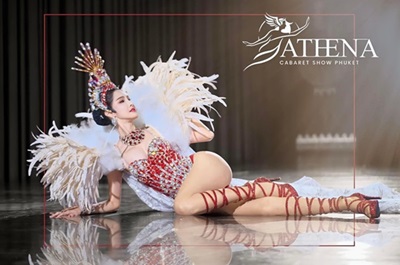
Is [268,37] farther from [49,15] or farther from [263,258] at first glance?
[263,258]

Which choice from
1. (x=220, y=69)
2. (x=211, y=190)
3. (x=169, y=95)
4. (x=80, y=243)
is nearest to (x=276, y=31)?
(x=220, y=69)

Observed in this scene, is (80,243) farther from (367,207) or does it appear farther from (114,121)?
(367,207)

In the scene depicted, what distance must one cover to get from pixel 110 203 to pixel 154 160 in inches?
13.8

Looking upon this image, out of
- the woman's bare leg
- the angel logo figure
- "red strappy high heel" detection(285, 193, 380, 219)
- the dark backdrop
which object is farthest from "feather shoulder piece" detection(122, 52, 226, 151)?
the angel logo figure

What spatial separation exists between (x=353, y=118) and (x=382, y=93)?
339mm

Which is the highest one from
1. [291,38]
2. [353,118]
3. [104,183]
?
[291,38]

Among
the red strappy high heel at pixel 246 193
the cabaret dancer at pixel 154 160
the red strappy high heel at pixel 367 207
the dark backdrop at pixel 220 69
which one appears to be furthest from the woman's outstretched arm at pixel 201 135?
the dark backdrop at pixel 220 69

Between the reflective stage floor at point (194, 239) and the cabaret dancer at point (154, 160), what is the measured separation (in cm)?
8

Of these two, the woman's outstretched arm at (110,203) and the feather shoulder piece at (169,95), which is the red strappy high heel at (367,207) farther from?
the woman's outstretched arm at (110,203)

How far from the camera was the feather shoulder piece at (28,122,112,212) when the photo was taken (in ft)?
11.8

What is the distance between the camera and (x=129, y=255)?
2.61 metres

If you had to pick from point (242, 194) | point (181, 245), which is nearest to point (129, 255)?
point (181, 245)

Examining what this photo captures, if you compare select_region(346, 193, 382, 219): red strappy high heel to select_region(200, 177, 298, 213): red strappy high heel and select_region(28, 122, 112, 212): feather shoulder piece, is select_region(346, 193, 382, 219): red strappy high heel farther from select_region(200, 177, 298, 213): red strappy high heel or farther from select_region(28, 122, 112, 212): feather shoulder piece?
select_region(28, 122, 112, 212): feather shoulder piece

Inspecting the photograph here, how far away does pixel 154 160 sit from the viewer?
362 centimetres
